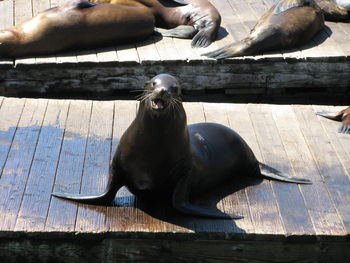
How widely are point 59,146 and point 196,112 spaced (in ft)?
3.85

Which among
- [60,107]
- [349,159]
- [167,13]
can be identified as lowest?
[167,13]

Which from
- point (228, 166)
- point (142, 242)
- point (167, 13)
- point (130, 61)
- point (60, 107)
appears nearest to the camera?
point (142, 242)

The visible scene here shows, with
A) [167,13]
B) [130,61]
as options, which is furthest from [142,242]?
[167,13]

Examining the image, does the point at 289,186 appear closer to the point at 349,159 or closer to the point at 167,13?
the point at 349,159

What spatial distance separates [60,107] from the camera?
5469 millimetres

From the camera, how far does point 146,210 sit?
4.00 m

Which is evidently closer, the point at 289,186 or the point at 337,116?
the point at 289,186

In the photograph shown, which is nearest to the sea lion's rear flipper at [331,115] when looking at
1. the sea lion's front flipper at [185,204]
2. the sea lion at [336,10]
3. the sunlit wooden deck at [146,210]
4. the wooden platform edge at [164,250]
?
the sunlit wooden deck at [146,210]

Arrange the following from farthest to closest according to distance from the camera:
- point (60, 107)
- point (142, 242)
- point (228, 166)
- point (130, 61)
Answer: point (130, 61) < point (60, 107) < point (228, 166) < point (142, 242)

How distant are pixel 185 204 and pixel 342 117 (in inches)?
81.2

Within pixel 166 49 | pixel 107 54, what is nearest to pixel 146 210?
pixel 107 54

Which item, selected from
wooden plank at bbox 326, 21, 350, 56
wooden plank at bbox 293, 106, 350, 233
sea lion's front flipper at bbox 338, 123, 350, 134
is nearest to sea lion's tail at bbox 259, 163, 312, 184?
wooden plank at bbox 293, 106, 350, 233

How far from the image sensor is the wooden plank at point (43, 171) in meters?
3.90

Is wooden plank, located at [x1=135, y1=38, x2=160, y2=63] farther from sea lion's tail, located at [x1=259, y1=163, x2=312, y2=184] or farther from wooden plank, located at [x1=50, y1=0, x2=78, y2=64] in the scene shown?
sea lion's tail, located at [x1=259, y1=163, x2=312, y2=184]
